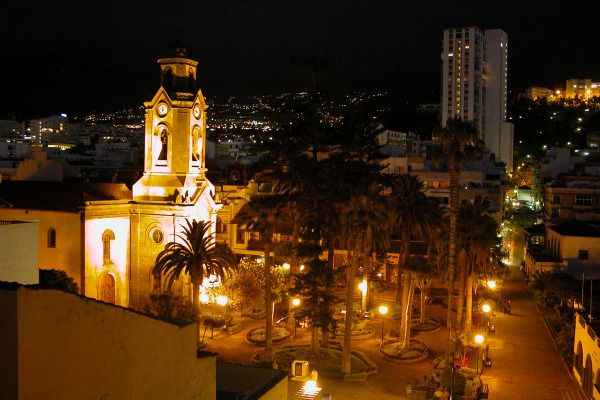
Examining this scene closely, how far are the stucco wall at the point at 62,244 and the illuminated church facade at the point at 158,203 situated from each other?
79 centimetres

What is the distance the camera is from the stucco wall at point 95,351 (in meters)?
7.42

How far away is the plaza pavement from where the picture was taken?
2389 cm

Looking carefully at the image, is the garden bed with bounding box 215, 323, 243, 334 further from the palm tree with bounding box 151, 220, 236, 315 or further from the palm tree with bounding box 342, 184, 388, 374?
the palm tree with bounding box 342, 184, 388, 374

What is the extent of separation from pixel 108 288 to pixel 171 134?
10.2 metres

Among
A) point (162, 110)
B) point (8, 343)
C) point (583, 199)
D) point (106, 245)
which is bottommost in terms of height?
point (106, 245)

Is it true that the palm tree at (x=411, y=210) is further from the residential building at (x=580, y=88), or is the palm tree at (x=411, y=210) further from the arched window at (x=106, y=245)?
the residential building at (x=580, y=88)

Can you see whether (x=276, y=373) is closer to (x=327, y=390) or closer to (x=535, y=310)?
(x=327, y=390)

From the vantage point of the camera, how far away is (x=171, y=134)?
37500 millimetres

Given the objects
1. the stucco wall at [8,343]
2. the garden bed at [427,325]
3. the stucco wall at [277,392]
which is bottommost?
the garden bed at [427,325]

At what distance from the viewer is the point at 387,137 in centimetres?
8544

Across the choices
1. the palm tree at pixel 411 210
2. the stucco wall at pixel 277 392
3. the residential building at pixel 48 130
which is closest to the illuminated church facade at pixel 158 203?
the palm tree at pixel 411 210

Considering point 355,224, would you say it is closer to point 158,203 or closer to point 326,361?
point 326,361

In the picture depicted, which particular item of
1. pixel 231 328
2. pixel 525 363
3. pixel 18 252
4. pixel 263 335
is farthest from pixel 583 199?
pixel 18 252

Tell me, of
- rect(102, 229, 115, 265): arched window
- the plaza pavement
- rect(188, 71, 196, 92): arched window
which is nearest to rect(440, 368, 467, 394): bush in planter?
the plaza pavement
